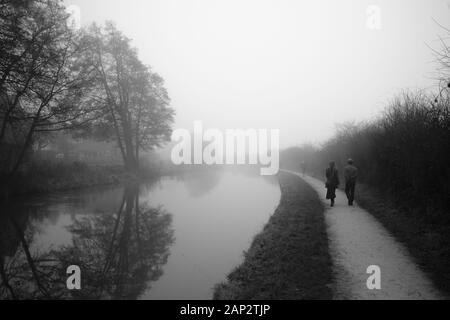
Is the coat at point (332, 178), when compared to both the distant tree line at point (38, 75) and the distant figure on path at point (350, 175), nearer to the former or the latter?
the distant figure on path at point (350, 175)

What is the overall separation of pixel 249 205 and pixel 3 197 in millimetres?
13370

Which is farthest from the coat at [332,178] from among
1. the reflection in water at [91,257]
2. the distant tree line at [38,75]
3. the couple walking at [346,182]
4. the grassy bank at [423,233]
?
the distant tree line at [38,75]

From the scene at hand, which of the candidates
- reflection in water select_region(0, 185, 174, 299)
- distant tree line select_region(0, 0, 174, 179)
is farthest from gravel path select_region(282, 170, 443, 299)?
distant tree line select_region(0, 0, 174, 179)

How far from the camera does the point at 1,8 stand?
10391 millimetres

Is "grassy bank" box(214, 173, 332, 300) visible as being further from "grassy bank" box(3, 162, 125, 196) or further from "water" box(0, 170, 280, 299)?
"grassy bank" box(3, 162, 125, 196)

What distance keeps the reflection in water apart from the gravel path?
4316 mm

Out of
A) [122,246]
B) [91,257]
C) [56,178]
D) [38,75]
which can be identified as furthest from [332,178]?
[56,178]

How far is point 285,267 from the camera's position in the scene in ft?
19.5

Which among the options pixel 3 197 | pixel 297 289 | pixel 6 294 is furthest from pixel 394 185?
pixel 3 197

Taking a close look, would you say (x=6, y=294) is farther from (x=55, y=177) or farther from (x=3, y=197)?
(x=55, y=177)

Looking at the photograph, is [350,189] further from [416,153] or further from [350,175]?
[416,153]

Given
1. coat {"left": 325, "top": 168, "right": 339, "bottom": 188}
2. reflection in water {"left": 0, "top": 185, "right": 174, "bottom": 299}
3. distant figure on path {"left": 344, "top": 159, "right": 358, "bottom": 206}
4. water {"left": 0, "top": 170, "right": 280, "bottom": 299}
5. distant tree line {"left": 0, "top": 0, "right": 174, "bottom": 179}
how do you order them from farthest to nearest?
coat {"left": 325, "top": 168, "right": 339, "bottom": 188} < distant figure on path {"left": 344, "top": 159, "right": 358, "bottom": 206} < distant tree line {"left": 0, "top": 0, "right": 174, "bottom": 179} < water {"left": 0, "top": 170, "right": 280, "bottom": 299} < reflection in water {"left": 0, "top": 185, "right": 174, "bottom": 299}

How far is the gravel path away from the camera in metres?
4.70

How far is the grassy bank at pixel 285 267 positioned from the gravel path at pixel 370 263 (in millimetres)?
297
